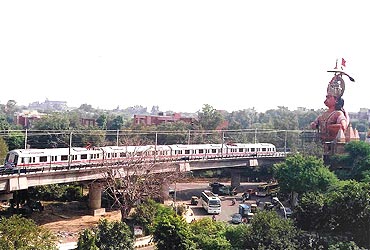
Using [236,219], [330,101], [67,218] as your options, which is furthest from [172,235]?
[330,101]

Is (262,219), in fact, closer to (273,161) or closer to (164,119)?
(273,161)

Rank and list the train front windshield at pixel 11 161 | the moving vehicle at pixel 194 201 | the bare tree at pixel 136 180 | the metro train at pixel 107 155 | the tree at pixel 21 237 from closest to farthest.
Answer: the tree at pixel 21 237 → the bare tree at pixel 136 180 → the train front windshield at pixel 11 161 → the metro train at pixel 107 155 → the moving vehicle at pixel 194 201

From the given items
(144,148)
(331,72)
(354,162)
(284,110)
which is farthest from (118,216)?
(284,110)

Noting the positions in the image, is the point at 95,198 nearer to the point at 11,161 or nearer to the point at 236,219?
the point at 11,161

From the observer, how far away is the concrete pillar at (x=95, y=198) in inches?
1555

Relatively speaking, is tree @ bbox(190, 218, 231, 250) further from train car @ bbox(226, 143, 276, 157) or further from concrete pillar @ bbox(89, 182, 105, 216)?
train car @ bbox(226, 143, 276, 157)

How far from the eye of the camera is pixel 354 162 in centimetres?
4681

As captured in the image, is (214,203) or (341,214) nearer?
(341,214)

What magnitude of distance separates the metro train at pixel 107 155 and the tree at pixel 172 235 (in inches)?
538

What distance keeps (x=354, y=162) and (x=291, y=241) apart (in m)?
27.0

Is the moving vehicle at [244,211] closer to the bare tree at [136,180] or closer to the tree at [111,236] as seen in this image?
the bare tree at [136,180]

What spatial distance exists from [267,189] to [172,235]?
32.0 m

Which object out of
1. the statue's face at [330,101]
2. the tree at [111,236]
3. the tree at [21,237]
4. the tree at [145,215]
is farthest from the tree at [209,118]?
the tree at [21,237]

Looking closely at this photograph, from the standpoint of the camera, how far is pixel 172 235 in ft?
74.7
